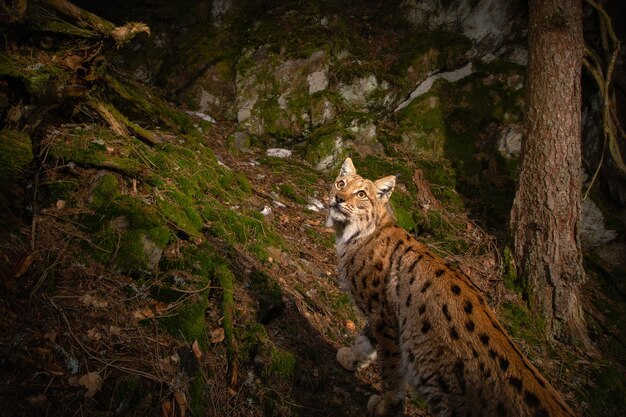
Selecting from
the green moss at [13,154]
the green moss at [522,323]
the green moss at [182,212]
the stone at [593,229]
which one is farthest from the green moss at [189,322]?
the stone at [593,229]

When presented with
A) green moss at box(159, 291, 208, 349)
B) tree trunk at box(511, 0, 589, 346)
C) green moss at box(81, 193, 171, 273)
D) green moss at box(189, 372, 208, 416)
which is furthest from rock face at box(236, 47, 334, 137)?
green moss at box(189, 372, 208, 416)

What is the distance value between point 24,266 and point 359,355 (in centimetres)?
336

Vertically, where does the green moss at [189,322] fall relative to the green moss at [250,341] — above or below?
above

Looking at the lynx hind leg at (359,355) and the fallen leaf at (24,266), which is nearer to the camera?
the fallen leaf at (24,266)

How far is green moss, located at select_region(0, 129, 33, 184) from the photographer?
11.4 ft

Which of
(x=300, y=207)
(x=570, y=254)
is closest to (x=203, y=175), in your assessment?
(x=300, y=207)

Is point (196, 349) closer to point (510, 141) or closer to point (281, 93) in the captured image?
point (281, 93)

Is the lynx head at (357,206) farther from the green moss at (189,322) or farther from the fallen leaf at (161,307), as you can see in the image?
the fallen leaf at (161,307)

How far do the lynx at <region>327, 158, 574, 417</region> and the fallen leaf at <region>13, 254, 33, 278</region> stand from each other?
3017mm

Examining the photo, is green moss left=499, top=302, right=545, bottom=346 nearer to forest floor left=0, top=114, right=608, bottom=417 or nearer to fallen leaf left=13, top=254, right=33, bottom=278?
forest floor left=0, top=114, right=608, bottom=417

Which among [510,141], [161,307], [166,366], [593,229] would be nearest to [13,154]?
[161,307]

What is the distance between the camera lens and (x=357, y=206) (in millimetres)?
4664

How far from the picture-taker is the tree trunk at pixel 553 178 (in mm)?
6066

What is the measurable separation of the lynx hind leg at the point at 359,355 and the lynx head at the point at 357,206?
122cm
